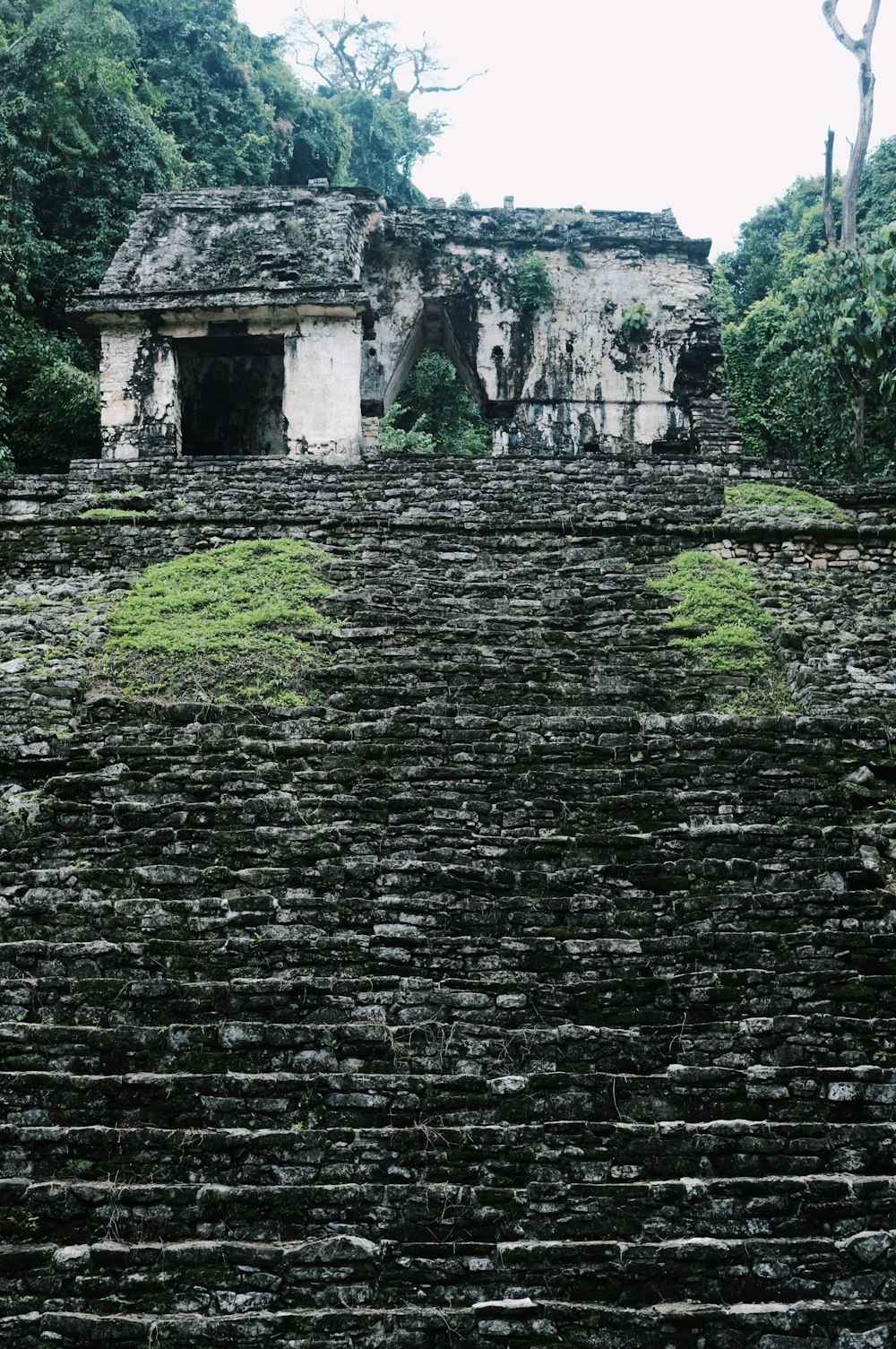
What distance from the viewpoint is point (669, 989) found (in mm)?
5184

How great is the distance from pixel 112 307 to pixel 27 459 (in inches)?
128

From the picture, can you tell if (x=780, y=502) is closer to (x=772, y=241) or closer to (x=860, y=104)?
(x=860, y=104)

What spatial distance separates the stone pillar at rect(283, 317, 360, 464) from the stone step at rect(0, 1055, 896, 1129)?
9729 millimetres

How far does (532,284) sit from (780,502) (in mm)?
7080

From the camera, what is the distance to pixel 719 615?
8.48 meters

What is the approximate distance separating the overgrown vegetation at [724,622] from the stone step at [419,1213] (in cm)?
345

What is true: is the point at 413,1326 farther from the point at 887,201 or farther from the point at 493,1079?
the point at 887,201

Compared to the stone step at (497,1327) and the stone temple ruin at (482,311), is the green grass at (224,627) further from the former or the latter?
the stone temple ruin at (482,311)

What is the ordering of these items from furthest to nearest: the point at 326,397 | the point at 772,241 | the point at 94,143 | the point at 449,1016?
the point at 772,241 < the point at 94,143 < the point at 326,397 < the point at 449,1016

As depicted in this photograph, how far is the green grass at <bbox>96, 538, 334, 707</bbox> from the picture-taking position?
24.6 ft

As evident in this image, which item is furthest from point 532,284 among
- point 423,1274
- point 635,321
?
point 423,1274

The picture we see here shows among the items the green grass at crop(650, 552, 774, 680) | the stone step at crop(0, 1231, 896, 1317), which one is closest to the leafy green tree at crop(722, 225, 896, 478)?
the green grass at crop(650, 552, 774, 680)

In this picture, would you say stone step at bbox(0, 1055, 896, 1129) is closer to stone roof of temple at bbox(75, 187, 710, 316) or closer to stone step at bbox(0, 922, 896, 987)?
stone step at bbox(0, 922, 896, 987)

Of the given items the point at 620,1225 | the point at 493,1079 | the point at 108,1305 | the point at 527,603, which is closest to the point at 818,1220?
the point at 620,1225
